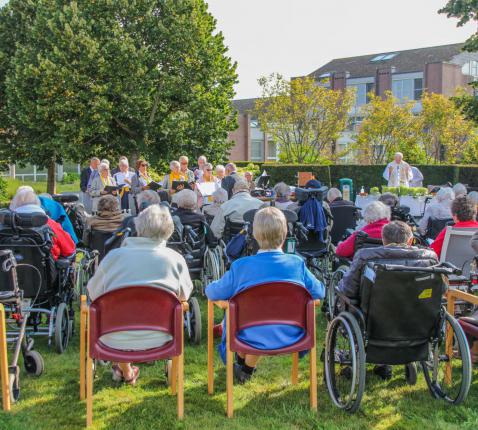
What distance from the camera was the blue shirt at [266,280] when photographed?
4.23 meters

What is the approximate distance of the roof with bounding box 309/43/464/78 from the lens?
52.2m

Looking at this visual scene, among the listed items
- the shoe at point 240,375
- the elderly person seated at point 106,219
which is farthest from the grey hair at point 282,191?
the shoe at point 240,375

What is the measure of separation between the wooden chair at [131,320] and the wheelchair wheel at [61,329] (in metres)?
1.67

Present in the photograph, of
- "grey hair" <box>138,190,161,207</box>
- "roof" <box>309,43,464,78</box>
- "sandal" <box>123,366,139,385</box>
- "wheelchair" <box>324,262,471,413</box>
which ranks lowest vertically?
"sandal" <box>123,366,139,385</box>

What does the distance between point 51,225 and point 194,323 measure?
5.55ft

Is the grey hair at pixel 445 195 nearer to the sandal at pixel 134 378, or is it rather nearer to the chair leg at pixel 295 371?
the chair leg at pixel 295 371

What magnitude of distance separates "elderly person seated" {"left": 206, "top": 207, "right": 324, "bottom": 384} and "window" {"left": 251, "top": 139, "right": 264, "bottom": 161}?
1954 inches

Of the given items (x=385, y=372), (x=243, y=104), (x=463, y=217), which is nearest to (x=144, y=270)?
(x=385, y=372)

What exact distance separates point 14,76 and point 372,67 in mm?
39062

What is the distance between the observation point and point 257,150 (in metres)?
54.1

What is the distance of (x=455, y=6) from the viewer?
1769cm

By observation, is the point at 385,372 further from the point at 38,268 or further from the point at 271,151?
the point at 271,151

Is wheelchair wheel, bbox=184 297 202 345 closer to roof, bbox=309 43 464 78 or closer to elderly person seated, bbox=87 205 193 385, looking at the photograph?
elderly person seated, bbox=87 205 193 385

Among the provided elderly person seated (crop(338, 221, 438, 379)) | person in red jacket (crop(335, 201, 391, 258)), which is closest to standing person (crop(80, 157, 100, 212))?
person in red jacket (crop(335, 201, 391, 258))
